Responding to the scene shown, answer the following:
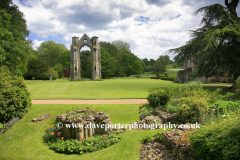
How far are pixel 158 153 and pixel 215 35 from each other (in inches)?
541

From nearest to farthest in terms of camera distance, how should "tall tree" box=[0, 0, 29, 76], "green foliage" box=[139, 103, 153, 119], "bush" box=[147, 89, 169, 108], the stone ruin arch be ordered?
"green foliage" box=[139, 103, 153, 119], "bush" box=[147, 89, 169, 108], "tall tree" box=[0, 0, 29, 76], the stone ruin arch

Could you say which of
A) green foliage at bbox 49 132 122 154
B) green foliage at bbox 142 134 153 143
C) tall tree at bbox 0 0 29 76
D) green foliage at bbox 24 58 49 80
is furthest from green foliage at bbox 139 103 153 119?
green foliage at bbox 24 58 49 80

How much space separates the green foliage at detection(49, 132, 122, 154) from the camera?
5945 millimetres

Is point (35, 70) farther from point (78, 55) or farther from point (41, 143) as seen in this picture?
point (41, 143)

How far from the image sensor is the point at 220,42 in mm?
16078

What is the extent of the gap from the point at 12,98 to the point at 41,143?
3.88 m

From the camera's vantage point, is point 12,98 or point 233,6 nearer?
point 12,98

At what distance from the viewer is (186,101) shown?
24.9 ft

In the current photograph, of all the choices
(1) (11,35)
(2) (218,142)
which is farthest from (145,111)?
(1) (11,35)

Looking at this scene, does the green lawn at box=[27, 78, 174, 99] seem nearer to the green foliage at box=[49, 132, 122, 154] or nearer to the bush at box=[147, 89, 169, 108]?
the bush at box=[147, 89, 169, 108]

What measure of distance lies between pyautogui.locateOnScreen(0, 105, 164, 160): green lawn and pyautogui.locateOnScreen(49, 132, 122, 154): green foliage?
0.21 m

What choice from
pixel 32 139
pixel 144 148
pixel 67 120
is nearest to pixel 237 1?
pixel 144 148

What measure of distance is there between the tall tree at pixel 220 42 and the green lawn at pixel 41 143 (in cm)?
1036

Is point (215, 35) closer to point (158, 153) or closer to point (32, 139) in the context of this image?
point (158, 153)
